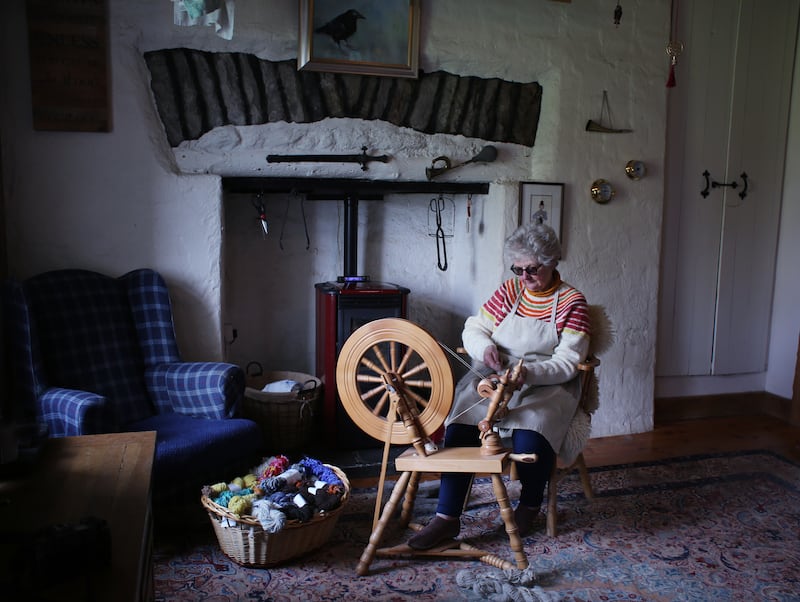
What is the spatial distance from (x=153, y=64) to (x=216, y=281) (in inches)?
41.8

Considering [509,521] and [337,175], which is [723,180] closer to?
[337,175]

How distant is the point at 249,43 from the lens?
10.2ft

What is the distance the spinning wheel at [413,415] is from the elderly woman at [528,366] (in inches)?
6.0

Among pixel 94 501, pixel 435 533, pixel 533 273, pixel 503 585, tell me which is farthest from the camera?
pixel 533 273

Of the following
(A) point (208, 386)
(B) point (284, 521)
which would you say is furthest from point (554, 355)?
(A) point (208, 386)

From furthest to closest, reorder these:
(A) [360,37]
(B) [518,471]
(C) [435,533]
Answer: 1. (A) [360,37]
2. (B) [518,471]
3. (C) [435,533]

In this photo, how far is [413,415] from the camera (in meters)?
2.33

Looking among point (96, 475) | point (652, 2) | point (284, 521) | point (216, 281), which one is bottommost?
point (284, 521)

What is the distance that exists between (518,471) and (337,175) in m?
1.79

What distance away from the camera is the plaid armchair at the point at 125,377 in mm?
2414

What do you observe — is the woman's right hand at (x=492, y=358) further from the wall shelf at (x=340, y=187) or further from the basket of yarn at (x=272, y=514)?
the wall shelf at (x=340, y=187)

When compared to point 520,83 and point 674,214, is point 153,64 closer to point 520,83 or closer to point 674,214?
point 520,83

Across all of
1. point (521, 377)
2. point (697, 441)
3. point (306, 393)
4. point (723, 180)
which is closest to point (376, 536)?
point (521, 377)

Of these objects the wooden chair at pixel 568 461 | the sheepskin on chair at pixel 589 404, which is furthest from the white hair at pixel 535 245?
the wooden chair at pixel 568 461
